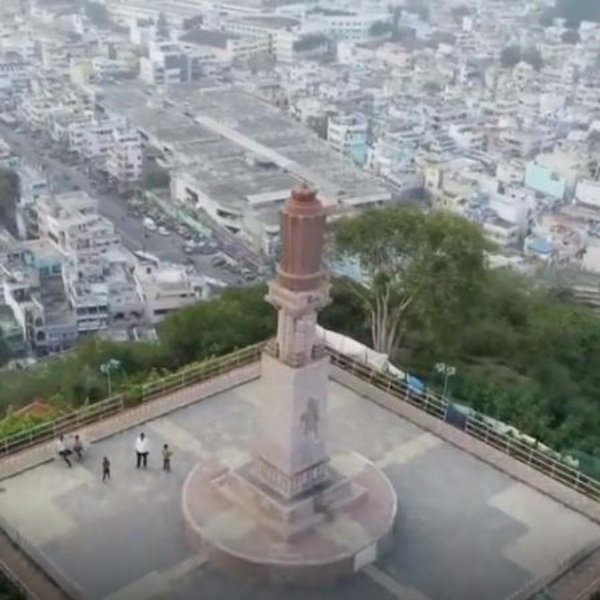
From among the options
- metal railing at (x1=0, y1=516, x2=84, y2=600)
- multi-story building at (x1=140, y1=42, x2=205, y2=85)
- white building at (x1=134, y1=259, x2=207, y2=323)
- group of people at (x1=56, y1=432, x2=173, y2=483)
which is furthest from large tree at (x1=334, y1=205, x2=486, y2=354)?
multi-story building at (x1=140, y1=42, x2=205, y2=85)

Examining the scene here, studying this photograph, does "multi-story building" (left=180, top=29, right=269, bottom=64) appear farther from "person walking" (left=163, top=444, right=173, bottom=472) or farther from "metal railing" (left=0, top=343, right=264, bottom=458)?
"person walking" (left=163, top=444, right=173, bottom=472)

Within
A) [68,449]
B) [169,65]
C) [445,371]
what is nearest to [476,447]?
[445,371]

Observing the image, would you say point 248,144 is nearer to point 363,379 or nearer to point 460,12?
point 363,379

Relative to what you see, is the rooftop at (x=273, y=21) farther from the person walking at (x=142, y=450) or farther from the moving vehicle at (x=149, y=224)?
the person walking at (x=142, y=450)

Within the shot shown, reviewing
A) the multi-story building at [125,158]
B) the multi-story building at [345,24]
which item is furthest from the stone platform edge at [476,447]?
the multi-story building at [345,24]

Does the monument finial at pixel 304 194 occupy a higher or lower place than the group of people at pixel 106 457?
higher

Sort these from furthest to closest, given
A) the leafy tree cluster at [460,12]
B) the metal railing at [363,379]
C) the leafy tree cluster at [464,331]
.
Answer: the leafy tree cluster at [460,12] → the leafy tree cluster at [464,331] → the metal railing at [363,379]

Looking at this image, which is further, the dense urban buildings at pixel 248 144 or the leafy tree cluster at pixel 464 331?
the dense urban buildings at pixel 248 144

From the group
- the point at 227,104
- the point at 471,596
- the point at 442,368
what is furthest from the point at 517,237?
the point at 471,596

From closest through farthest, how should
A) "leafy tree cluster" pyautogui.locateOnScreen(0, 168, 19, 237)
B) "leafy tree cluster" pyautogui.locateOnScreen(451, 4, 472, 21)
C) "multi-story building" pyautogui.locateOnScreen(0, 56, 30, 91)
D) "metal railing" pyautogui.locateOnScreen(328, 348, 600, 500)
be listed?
"metal railing" pyautogui.locateOnScreen(328, 348, 600, 500)
"leafy tree cluster" pyautogui.locateOnScreen(0, 168, 19, 237)
"multi-story building" pyautogui.locateOnScreen(0, 56, 30, 91)
"leafy tree cluster" pyautogui.locateOnScreen(451, 4, 472, 21)
